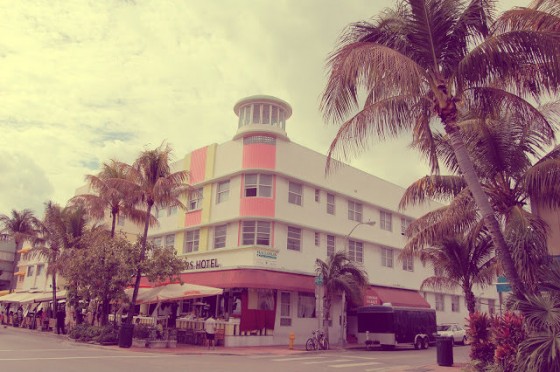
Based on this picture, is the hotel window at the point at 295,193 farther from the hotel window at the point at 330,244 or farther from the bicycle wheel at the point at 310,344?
the bicycle wheel at the point at 310,344

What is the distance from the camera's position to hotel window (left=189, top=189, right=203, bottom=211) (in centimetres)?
3406

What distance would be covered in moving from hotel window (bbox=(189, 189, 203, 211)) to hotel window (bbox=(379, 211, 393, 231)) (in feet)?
48.9

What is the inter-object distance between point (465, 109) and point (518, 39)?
144 inches

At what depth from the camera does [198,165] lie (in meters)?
34.8

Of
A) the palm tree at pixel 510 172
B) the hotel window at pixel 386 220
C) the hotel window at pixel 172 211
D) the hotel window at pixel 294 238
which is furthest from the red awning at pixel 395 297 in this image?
the palm tree at pixel 510 172

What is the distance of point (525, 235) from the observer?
11.6 metres

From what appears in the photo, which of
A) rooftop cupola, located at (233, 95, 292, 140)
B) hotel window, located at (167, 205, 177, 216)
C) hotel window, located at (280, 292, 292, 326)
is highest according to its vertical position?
rooftop cupola, located at (233, 95, 292, 140)

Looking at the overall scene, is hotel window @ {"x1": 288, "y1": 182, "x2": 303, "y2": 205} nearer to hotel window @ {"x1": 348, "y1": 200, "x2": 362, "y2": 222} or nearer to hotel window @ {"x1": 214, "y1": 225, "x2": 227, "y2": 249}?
hotel window @ {"x1": 214, "y1": 225, "x2": 227, "y2": 249}

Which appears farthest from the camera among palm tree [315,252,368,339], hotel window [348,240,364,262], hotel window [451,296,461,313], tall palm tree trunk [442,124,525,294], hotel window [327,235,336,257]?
hotel window [451,296,461,313]

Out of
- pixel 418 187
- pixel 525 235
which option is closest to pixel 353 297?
pixel 418 187

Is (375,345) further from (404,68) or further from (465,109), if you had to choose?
(404,68)

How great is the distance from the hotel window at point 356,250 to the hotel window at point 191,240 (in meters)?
11.2

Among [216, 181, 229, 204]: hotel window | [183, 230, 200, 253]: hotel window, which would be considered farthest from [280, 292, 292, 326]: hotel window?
[183, 230, 200, 253]: hotel window

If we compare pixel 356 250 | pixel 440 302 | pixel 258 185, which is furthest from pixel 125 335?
pixel 440 302
